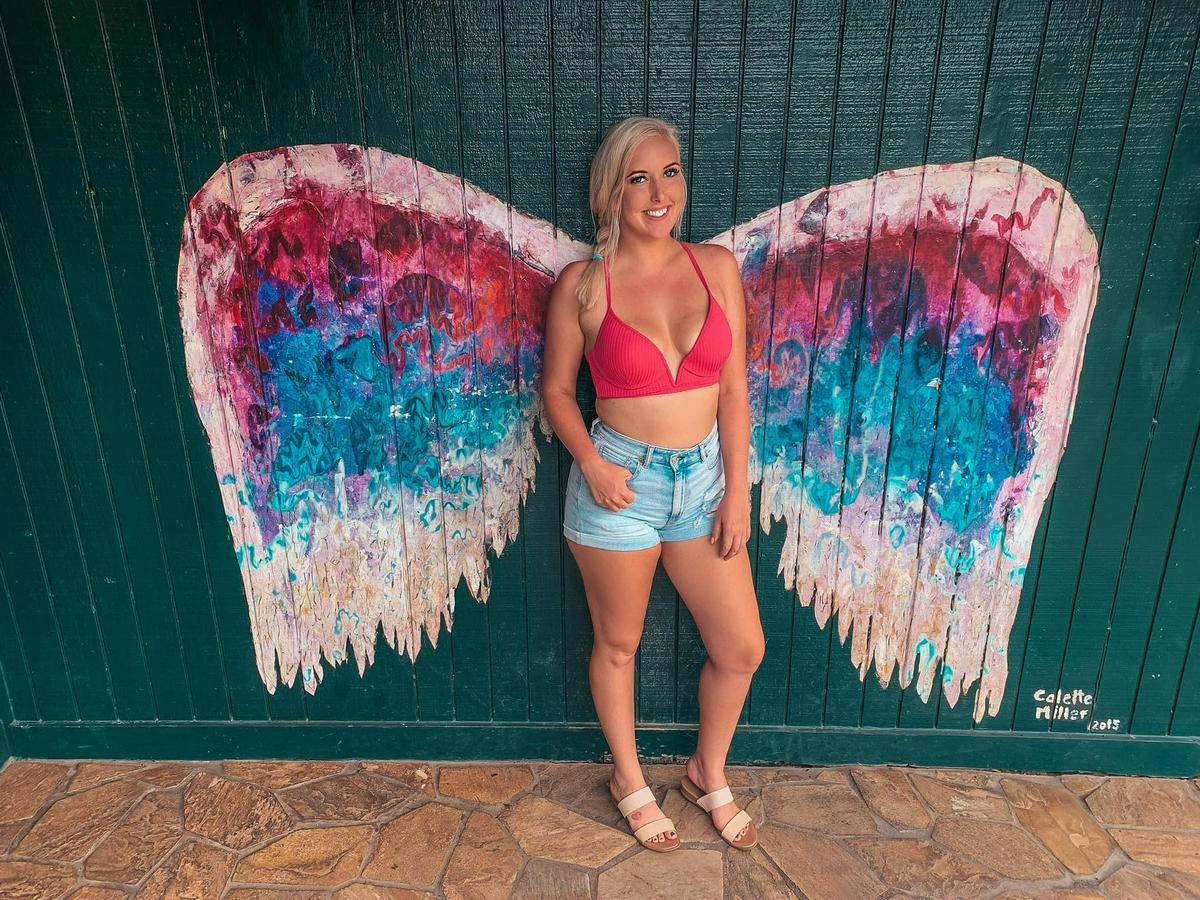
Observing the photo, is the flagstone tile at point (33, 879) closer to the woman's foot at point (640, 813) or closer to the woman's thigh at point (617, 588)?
the woman's foot at point (640, 813)

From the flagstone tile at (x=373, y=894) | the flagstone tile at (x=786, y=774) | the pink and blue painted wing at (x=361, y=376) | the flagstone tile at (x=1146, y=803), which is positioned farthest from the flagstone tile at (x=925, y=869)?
the pink and blue painted wing at (x=361, y=376)

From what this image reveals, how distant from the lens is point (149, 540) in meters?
2.77

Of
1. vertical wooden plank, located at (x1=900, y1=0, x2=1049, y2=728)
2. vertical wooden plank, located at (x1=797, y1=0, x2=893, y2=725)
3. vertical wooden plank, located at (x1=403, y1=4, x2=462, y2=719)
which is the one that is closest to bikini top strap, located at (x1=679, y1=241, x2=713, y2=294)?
vertical wooden plank, located at (x1=797, y1=0, x2=893, y2=725)

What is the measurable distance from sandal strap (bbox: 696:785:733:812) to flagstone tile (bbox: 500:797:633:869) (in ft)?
0.87

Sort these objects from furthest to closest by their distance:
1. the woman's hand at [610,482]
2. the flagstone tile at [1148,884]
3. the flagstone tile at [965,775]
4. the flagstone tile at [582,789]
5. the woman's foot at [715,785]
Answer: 1. the flagstone tile at [965,775]
2. the flagstone tile at [582,789]
3. the woman's foot at [715,785]
4. the flagstone tile at [1148,884]
5. the woman's hand at [610,482]

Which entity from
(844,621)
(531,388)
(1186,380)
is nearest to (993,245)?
(1186,380)

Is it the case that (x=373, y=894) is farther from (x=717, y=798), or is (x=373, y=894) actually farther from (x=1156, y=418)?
(x=1156, y=418)

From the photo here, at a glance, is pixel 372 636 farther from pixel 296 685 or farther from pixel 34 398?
pixel 34 398

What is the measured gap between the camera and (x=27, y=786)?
2832 mm

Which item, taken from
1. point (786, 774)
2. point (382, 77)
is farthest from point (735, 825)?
point (382, 77)

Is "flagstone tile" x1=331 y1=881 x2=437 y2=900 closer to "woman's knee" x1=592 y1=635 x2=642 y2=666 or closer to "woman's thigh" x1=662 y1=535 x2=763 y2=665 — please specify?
"woman's knee" x1=592 y1=635 x2=642 y2=666

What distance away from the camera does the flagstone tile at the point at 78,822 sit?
8.38 feet

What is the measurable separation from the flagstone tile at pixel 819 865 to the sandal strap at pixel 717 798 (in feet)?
0.48

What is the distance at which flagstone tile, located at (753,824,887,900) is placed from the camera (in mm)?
2361
